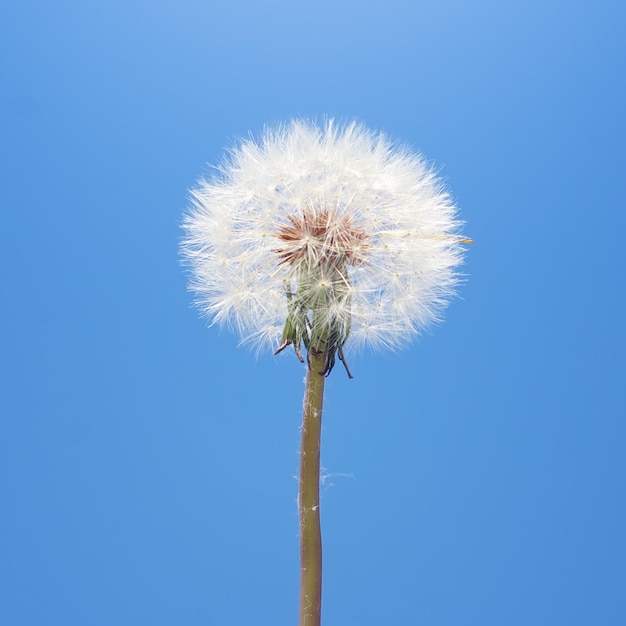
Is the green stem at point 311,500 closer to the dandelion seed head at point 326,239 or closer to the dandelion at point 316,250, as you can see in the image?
the dandelion at point 316,250

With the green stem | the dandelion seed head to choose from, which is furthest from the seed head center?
the green stem

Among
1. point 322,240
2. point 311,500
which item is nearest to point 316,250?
point 322,240

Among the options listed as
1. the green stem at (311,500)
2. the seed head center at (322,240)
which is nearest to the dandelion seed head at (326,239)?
the seed head center at (322,240)

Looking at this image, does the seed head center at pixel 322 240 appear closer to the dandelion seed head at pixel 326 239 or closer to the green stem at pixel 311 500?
the dandelion seed head at pixel 326 239

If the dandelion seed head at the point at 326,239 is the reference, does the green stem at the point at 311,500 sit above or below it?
below

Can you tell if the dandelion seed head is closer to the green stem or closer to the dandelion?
the dandelion

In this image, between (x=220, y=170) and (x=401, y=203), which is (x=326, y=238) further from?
(x=220, y=170)
